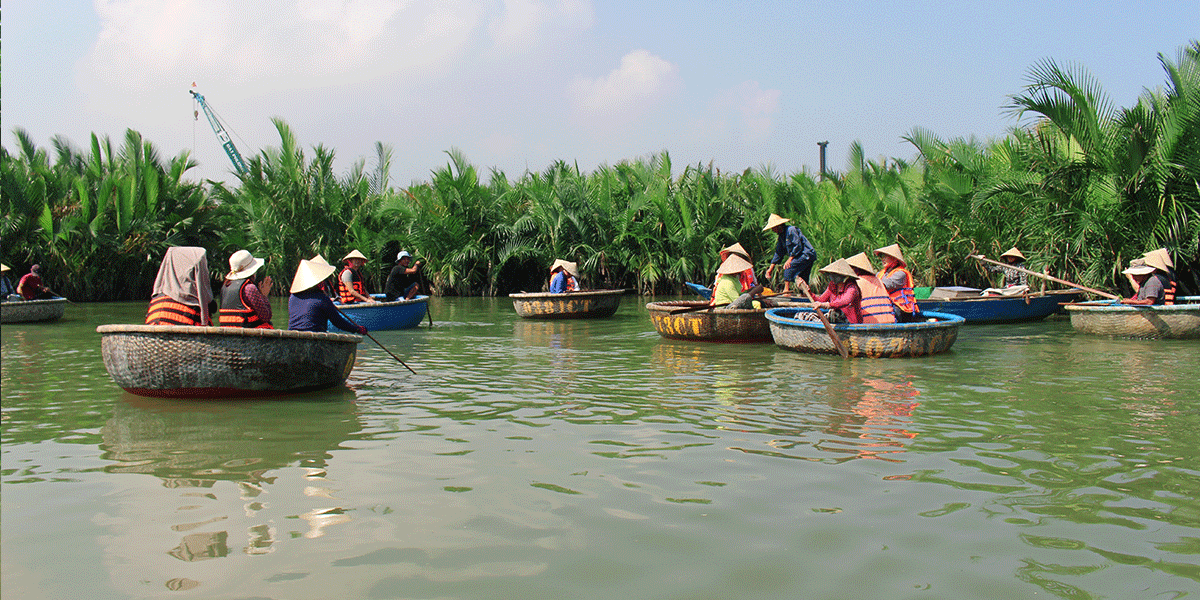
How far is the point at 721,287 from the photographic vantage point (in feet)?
43.5

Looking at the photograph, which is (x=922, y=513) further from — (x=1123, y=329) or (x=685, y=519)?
(x=1123, y=329)

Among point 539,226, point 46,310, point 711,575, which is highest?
point 539,226

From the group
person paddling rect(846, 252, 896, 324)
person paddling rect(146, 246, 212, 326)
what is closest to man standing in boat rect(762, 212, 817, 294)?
person paddling rect(846, 252, 896, 324)

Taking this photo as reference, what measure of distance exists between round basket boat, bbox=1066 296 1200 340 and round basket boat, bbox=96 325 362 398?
11.1m

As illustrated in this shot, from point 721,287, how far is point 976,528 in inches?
356

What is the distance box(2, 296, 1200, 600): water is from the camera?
3.76 m

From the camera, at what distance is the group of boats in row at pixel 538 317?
24.8ft

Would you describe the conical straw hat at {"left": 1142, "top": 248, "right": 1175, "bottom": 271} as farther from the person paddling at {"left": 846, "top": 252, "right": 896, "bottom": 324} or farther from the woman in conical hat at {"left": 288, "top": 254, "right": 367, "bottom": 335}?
the woman in conical hat at {"left": 288, "top": 254, "right": 367, "bottom": 335}

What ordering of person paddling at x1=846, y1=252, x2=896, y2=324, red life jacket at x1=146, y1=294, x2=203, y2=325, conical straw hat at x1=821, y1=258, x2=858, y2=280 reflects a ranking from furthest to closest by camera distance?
person paddling at x1=846, y1=252, x2=896, y2=324
conical straw hat at x1=821, y1=258, x2=858, y2=280
red life jacket at x1=146, y1=294, x2=203, y2=325

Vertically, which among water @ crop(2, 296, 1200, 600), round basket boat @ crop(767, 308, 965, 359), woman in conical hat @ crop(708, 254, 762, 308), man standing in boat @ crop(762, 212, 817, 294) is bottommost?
water @ crop(2, 296, 1200, 600)

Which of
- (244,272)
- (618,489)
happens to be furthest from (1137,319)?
(244,272)

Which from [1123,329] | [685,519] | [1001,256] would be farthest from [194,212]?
[685,519]

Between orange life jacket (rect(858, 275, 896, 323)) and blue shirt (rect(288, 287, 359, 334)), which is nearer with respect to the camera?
blue shirt (rect(288, 287, 359, 334))

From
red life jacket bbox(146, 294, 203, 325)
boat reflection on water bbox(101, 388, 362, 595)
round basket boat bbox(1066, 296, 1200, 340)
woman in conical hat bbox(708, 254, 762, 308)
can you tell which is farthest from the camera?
woman in conical hat bbox(708, 254, 762, 308)
